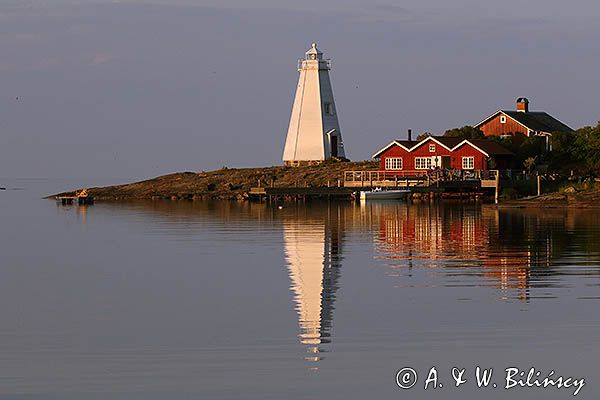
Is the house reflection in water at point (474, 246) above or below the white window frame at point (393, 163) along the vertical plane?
below

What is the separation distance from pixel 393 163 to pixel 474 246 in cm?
4268

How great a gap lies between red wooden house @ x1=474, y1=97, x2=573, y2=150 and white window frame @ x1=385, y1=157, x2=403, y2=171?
6.10m

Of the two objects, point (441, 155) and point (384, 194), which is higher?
point (441, 155)

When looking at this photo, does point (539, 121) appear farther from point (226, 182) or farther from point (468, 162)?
point (226, 182)

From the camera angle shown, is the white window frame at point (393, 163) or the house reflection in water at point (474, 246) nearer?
the house reflection in water at point (474, 246)

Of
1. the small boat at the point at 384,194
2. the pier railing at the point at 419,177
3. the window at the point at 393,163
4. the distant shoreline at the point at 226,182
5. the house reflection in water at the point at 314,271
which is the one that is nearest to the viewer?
the house reflection in water at the point at 314,271

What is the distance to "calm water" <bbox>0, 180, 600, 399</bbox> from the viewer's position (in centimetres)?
1374

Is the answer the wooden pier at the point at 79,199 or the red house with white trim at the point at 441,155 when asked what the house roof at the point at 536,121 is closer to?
the red house with white trim at the point at 441,155

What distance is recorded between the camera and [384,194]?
68.1 m

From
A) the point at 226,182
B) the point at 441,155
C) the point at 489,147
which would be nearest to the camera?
the point at 489,147

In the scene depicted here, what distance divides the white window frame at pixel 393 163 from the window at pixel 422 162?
52.8 inches
